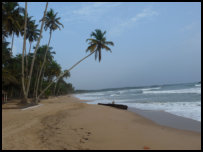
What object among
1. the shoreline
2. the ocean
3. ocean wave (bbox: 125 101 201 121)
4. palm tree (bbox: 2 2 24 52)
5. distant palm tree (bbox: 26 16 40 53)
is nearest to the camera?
the shoreline

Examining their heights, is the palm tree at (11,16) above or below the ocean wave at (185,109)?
above

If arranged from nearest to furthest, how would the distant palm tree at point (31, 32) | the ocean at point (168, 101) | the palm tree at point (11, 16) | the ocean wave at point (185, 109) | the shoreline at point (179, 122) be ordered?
the shoreline at point (179, 122) < the ocean wave at point (185, 109) < the ocean at point (168, 101) < the palm tree at point (11, 16) < the distant palm tree at point (31, 32)

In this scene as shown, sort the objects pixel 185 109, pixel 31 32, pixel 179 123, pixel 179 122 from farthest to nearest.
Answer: pixel 31 32
pixel 185 109
pixel 179 122
pixel 179 123

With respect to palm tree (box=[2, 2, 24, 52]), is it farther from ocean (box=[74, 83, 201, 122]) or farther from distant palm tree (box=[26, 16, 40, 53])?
ocean (box=[74, 83, 201, 122])

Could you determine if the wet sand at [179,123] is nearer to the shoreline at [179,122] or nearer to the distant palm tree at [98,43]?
the shoreline at [179,122]

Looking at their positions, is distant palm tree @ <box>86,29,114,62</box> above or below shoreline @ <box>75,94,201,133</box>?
above

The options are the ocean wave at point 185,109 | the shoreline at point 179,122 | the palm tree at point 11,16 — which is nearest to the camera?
the shoreline at point 179,122

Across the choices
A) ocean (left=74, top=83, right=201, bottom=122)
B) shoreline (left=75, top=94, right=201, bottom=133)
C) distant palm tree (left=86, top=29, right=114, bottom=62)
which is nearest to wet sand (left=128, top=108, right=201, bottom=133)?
shoreline (left=75, top=94, right=201, bottom=133)

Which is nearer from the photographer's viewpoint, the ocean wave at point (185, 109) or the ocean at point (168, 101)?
the ocean wave at point (185, 109)

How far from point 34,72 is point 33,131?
28.7m

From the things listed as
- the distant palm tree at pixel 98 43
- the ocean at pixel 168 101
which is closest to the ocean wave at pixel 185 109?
the ocean at pixel 168 101

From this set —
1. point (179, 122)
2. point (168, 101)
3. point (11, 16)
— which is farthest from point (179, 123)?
point (11, 16)

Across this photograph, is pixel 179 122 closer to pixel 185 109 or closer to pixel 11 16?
pixel 185 109

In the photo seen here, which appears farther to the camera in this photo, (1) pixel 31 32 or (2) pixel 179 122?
(1) pixel 31 32
